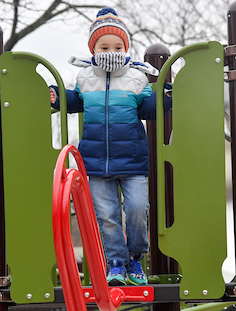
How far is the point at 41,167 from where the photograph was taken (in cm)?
292

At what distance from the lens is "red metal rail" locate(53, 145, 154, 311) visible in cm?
182

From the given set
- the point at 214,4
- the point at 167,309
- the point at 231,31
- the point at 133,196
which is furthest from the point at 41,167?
the point at 214,4

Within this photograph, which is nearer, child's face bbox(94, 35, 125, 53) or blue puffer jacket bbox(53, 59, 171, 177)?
blue puffer jacket bbox(53, 59, 171, 177)

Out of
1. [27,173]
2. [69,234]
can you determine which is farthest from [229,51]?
[69,234]

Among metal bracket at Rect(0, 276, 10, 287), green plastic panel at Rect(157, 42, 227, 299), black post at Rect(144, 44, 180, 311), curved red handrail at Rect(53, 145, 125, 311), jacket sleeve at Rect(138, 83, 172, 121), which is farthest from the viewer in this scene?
black post at Rect(144, 44, 180, 311)

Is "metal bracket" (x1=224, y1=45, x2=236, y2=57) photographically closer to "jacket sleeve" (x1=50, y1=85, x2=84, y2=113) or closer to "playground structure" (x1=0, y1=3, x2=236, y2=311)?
"playground structure" (x1=0, y1=3, x2=236, y2=311)

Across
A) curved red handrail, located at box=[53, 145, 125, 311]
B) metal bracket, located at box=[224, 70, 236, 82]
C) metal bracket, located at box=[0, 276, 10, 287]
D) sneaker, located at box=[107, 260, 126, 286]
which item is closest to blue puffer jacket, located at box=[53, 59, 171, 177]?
metal bracket, located at box=[224, 70, 236, 82]

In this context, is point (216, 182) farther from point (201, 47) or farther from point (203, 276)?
point (201, 47)

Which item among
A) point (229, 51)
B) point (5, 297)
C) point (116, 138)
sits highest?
point (229, 51)

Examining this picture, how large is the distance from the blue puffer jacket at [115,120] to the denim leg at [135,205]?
0.06m

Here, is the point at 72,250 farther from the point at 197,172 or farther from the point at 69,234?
the point at 197,172

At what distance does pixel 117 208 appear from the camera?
3037mm

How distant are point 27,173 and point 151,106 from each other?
0.74 m

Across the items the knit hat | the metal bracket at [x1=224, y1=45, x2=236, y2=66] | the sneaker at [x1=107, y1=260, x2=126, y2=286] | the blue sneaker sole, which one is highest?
the knit hat
